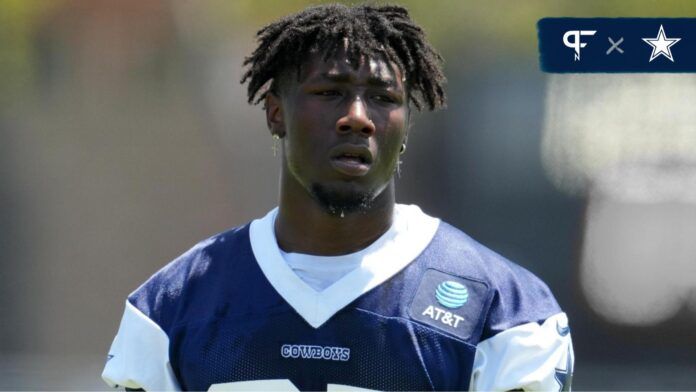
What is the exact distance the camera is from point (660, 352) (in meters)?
5.00

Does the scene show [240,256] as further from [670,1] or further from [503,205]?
[670,1]

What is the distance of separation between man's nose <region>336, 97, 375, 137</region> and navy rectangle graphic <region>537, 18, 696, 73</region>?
2320 millimetres

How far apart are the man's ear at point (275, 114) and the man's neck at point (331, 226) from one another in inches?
4.7

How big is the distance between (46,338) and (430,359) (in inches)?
126

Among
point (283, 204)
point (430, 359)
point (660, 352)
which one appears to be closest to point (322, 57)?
point (283, 204)

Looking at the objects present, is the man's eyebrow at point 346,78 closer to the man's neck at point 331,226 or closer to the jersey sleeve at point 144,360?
the man's neck at point 331,226

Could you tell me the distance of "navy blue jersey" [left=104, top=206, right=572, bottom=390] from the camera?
224 centimetres

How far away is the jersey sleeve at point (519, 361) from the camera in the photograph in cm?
222

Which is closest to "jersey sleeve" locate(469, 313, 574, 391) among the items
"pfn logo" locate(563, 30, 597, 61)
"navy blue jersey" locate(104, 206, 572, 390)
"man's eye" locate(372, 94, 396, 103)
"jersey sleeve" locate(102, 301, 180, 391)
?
"navy blue jersey" locate(104, 206, 572, 390)

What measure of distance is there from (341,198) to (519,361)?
42 centimetres

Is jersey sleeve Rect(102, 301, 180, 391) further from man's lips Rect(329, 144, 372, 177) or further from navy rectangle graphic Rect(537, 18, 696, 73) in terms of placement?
navy rectangle graphic Rect(537, 18, 696, 73)

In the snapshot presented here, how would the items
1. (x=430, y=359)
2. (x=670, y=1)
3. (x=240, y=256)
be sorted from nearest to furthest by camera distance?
1. (x=430, y=359)
2. (x=240, y=256)
3. (x=670, y=1)

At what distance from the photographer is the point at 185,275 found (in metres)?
2.43

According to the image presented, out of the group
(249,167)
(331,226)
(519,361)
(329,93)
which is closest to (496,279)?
(519,361)
